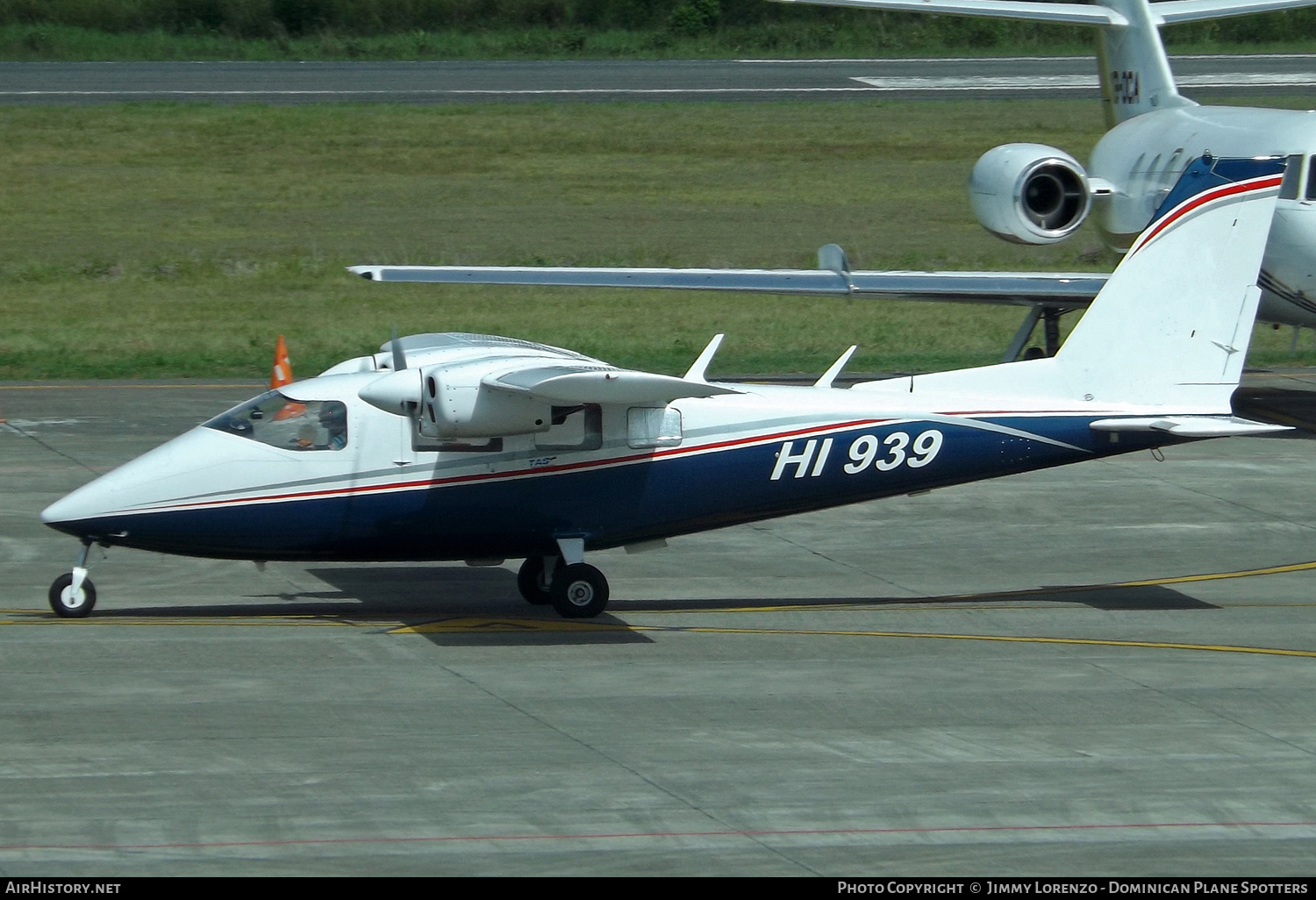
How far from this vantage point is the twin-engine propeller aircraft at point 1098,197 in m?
24.0

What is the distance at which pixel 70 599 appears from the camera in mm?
14914

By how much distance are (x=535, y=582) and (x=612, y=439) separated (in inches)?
65.6

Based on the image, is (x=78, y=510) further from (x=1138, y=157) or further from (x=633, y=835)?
(x=1138, y=157)

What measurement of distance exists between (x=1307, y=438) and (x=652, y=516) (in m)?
13.0

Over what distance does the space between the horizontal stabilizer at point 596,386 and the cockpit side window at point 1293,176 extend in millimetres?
12819

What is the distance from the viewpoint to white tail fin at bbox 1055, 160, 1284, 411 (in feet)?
53.4

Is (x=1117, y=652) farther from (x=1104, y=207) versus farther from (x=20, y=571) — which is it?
(x=1104, y=207)

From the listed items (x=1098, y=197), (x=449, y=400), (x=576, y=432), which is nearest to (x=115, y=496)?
(x=449, y=400)

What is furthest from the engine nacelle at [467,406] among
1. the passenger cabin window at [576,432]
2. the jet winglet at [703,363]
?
the jet winglet at [703,363]

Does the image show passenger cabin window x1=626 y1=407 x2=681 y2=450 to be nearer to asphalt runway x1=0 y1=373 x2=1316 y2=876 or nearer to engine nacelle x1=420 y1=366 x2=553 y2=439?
engine nacelle x1=420 y1=366 x2=553 y2=439

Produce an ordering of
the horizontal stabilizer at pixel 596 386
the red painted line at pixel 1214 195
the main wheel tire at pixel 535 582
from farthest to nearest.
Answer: the red painted line at pixel 1214 195 → the main wheel tire at pixel 535 582 → the horizontal stabilizer at pixel 596 386

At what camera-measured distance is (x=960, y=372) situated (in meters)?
16.3

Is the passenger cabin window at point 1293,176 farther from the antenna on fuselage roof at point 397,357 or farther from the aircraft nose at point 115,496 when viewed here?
the aircraft nose at point 115,496

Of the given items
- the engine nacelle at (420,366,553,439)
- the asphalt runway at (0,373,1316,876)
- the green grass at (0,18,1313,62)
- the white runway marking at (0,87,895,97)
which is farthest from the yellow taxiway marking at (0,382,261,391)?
the green grass at (0,18,1313,62)
